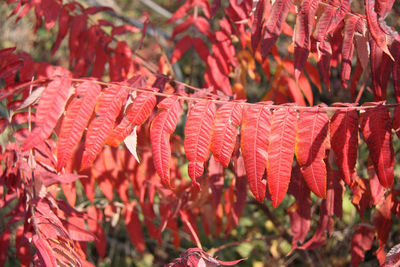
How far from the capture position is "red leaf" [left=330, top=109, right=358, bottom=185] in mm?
1406

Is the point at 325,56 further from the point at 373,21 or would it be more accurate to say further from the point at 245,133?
the point at 245,133

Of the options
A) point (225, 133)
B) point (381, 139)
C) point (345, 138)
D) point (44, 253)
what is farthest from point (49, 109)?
point (381, 139)

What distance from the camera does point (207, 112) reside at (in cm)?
141

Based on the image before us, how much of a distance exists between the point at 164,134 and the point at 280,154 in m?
0.39

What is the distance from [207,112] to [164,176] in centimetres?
27

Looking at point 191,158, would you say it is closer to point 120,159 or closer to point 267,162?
point 267,162

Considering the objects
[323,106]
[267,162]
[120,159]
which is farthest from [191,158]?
[120,159]

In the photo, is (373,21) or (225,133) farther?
(225,133)

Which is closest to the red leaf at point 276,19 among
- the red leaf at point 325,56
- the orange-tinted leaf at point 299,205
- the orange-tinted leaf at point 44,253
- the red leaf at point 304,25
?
the red leaf at point 304,25

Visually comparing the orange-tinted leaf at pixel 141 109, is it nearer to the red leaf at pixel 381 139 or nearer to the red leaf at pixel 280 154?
the red leaf at pixel 280 154

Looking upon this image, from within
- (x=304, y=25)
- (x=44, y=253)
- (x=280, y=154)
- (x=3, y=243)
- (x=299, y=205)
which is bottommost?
(x=3, y=243)

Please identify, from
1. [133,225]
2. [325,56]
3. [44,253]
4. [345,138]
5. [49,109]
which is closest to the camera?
[44,253]

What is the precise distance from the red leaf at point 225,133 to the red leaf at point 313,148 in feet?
0.73

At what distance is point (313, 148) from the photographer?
1.37 meters
